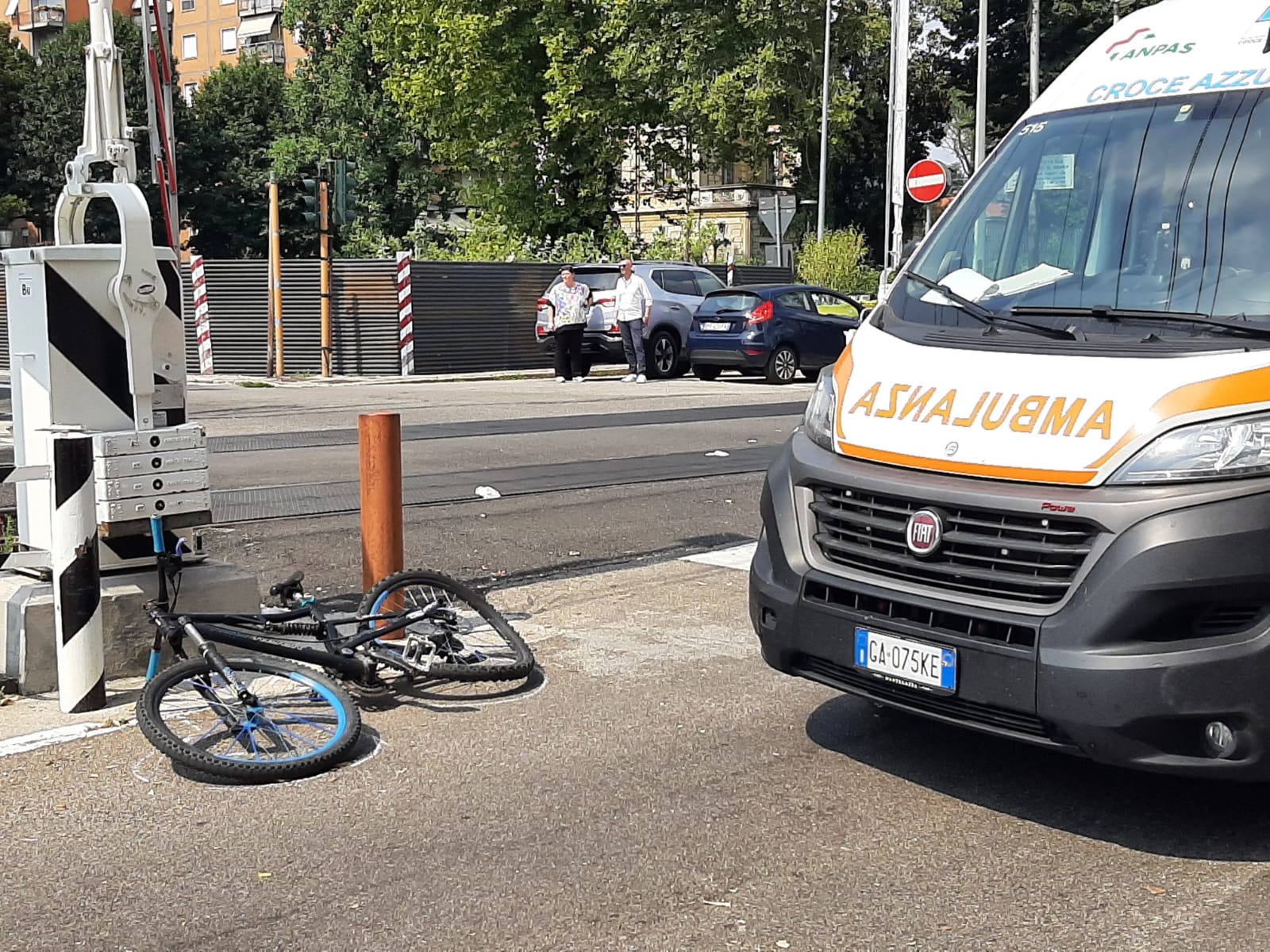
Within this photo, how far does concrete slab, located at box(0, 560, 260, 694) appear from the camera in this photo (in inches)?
229

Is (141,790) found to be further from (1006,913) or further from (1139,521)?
(1139,521)

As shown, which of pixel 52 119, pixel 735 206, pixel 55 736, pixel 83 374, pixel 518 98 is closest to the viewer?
pixel 55 736

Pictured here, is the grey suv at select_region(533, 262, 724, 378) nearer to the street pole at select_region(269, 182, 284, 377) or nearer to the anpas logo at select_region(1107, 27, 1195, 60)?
the street pole at select_region(269, 182, 284, 377)

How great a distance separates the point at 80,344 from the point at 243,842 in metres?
2.42

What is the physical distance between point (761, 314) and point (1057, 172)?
18024 millimetres

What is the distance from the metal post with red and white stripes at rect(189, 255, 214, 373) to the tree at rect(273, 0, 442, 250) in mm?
30407

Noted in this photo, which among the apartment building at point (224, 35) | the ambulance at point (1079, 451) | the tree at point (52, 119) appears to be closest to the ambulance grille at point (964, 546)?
the ambulance at point (1079, 451)

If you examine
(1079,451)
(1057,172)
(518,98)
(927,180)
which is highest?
(518,98)

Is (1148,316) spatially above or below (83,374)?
above

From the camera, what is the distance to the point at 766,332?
23266 mm

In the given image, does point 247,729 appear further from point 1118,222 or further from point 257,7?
point 257,7

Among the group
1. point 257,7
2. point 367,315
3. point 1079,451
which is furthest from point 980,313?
point 257,7

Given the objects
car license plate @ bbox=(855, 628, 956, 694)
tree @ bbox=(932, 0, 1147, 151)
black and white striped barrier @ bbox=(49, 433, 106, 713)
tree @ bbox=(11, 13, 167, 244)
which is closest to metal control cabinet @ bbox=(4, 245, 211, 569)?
black and white striped barrier @ bbox=(49, 433, 106, 713)

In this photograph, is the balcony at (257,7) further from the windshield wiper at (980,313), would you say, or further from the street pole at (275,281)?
the windshield wiper at (980,313)
